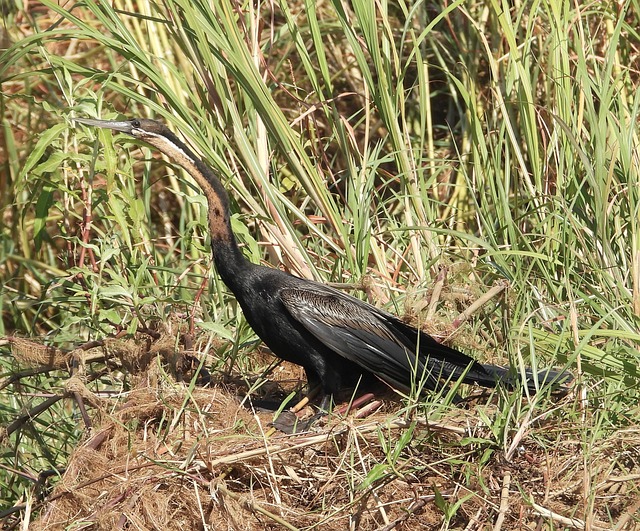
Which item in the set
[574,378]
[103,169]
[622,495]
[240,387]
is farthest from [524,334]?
[103,169]

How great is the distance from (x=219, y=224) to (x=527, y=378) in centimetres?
126

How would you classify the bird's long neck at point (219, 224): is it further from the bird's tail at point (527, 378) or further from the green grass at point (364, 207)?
the bird's tail at point (527, 378)

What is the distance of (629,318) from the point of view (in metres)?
3.79

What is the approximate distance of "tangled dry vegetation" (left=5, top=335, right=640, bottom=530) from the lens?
305 centimetres

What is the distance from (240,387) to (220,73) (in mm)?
1405

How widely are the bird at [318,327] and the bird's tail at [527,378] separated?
77 mm

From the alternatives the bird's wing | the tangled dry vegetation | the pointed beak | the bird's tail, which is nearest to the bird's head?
the pointed beak

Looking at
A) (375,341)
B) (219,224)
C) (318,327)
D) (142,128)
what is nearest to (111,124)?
(142,128)

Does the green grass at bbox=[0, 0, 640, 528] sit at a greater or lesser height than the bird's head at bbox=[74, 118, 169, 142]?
lesser

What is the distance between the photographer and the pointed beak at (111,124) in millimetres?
3926

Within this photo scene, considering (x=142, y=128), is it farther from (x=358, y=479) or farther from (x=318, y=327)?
(x=358, y=479)

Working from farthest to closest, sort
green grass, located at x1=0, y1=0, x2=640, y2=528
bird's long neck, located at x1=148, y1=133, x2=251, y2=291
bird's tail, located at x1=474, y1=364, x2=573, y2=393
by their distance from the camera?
bird's long neck, located at x1=148, y1=133, x2=251, y2=291, green grass, located at x1=0, y1=0, x2=640, y2=528, bird's tail, located at x1=474, y1=364, x2=573, y2=393

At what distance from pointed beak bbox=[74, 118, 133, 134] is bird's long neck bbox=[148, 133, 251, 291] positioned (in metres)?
0.22

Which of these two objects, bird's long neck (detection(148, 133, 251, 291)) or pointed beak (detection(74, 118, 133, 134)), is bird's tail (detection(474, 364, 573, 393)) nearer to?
bird's long neck (detection(148, 133, 251, 291))
